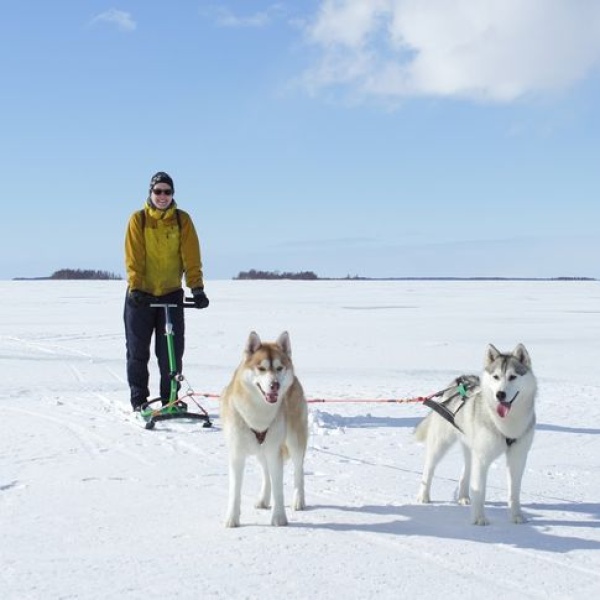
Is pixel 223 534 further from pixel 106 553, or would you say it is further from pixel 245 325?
pixel 245 325

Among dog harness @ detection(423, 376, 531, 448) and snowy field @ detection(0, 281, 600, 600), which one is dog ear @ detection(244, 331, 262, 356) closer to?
snowy field @ detection(0, 281, 600, 600)

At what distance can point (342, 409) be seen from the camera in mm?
7137

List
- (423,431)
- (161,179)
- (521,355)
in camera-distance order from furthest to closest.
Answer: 1. (161,179)
2. (423,431)
3. (521,355)

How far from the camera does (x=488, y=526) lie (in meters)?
3.74

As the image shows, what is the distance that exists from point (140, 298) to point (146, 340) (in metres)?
0.46

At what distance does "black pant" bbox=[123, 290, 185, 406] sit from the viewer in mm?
6605

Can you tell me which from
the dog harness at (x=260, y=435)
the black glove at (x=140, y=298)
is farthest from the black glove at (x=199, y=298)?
the dog harness at (x=260, y=435)

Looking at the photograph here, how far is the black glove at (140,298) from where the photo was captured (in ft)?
21.1

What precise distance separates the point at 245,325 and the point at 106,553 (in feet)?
44.1

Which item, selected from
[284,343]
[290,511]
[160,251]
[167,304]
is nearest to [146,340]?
[167,304]

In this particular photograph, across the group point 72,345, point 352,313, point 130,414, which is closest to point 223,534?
point 130,414

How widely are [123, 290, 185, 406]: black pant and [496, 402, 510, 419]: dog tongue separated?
11.4 feet

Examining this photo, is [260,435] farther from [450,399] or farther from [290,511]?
[450,399]

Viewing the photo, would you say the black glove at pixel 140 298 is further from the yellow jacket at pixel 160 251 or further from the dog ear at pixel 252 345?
the dog ear at pixel 252 345
